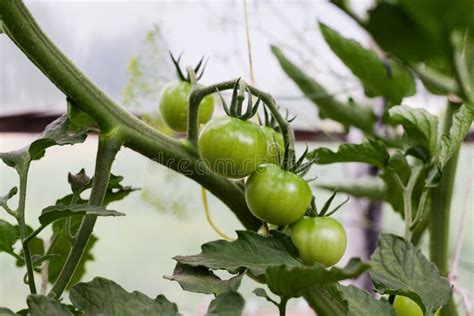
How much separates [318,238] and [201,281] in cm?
7

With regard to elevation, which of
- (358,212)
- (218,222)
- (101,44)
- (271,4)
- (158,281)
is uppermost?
(271,4)

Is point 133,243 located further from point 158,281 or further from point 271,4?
point 271,4

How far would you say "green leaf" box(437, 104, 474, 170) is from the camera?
0.37 m

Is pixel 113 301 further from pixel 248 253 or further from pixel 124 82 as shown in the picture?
pixel 124 82

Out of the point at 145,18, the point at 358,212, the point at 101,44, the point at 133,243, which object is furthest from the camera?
the point at 133,243

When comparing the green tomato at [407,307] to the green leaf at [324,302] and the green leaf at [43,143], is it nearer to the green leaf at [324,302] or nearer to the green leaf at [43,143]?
the green leaf at [324,302]

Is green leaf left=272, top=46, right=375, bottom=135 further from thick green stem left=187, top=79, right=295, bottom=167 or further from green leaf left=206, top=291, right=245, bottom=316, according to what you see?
green leaf left=206, top=291, right=245, bottom=316

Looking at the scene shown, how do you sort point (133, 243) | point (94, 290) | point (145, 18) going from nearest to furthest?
point (94, 290), point (145, 18), point (133, 243)

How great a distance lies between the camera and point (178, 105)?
15.1 inches

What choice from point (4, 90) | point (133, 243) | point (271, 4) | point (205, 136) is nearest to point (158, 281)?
point (133, 243)

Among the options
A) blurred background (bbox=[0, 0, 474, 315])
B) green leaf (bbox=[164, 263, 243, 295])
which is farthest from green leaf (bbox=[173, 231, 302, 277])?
blurred background (bbox=[0, 0, 474, 315])

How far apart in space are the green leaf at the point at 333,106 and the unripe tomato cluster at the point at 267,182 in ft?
0.93

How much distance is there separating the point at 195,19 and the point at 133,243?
49 cm

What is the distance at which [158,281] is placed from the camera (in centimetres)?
136
